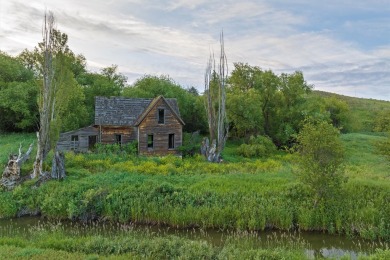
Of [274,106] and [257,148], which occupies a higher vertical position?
[274,106]

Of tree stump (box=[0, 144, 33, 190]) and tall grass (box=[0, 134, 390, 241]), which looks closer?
tall grass (box=[0, 134, 390, 241])

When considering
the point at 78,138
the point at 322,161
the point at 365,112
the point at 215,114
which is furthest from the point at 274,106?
the point at 365,112

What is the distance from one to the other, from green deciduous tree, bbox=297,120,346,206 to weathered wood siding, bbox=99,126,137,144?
1995cm

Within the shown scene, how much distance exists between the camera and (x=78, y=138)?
3195 centimetres

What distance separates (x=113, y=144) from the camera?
3188 cm

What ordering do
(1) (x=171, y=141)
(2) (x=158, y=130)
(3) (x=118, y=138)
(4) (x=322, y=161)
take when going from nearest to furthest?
(4) (x=322, y=161)
(2) (x=158, y=130)
(3) (x=118, y=138)
(1) (x=171, y=141)

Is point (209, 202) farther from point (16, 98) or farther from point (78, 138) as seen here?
point (16, 98)

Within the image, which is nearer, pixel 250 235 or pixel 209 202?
pixel 250 235

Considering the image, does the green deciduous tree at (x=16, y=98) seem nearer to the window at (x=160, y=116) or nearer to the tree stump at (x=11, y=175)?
Answer: the window at (x=160, y=116)

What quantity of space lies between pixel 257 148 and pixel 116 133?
1324 centimetres

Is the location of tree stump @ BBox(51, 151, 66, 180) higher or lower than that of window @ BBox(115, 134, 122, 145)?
lower

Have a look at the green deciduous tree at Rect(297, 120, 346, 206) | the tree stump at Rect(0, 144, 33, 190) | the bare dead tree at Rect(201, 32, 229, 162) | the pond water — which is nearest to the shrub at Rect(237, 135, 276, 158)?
the bare dead tree at Rect(201, 32, 229, 162)

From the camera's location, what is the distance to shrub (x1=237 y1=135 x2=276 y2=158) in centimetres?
3209

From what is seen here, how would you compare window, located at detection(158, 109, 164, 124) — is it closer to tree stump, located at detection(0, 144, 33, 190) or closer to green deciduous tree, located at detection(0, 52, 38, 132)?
tree stump, located at detection(0, 144, 33, 190)
